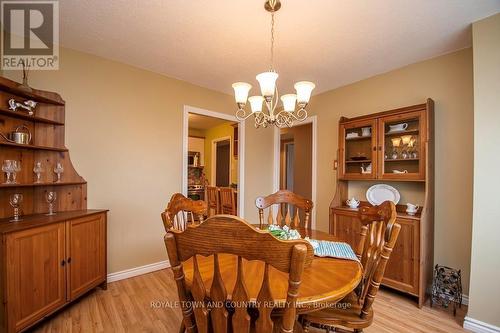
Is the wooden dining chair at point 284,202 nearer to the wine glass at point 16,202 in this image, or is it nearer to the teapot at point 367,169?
the teapot at point 367,169

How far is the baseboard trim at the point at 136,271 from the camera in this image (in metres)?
2.62

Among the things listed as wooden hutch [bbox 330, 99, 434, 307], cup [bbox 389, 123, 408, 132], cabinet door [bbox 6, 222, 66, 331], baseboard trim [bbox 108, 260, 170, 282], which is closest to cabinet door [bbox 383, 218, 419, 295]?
wooden hutch [bbox 330, 99, 434, 307]

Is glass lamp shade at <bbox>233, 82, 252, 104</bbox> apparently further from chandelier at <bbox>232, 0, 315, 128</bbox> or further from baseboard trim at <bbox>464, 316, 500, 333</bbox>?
baseboard trim at <bbox>464, 316, 500, 333</bbox>

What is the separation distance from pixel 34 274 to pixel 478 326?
3.42 meters

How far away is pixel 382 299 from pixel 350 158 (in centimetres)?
158

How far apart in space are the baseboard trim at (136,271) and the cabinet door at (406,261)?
105 inches

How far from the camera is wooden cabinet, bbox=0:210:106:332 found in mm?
1556

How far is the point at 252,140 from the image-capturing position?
→ 3.94m

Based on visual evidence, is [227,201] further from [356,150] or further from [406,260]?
[406,260]

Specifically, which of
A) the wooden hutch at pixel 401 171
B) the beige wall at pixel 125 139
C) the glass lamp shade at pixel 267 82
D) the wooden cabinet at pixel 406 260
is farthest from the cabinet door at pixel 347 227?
the beige wall at pixel 125 139

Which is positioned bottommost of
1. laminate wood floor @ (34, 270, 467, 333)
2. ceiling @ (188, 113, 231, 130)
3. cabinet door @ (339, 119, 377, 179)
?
laminate wood floor @ (34, 270, 467, 333)

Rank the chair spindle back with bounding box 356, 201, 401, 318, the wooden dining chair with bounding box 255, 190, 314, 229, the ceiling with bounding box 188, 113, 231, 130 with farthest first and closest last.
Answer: the ceiling with bounding box 188, 113, 231, 130 < the wooden dining chair with bounding box 255, 190, 314, 229 < the chair spindle back with bounding box 356, 201, 401, 318

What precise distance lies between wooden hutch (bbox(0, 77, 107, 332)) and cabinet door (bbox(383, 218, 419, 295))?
296 centimetres

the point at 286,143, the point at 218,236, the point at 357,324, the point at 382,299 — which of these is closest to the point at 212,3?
the point at 218,236
